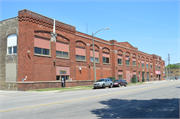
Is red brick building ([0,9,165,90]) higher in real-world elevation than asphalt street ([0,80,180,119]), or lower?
higher

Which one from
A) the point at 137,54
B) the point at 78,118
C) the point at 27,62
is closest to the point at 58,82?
the point at 27,62

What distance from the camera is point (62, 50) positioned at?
3052 cm

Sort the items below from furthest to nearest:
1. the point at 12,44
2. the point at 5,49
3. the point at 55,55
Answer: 1. the point at 55,55
2. the point at 5,49
3. the point at 12,44

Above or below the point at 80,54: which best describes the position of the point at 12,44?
above

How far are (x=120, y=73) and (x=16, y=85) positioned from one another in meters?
32.3

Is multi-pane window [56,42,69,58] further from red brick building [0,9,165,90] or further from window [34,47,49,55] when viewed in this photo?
window [34,47,49,55]

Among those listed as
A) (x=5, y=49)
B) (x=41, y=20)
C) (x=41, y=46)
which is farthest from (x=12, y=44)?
(x=41, y=20)

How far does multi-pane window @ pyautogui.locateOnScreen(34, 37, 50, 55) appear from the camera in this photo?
1014 inches

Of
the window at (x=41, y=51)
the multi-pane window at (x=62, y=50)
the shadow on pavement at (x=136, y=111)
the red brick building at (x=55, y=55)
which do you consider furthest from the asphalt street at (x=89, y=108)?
the multi-pane window at (x=62, y=50)

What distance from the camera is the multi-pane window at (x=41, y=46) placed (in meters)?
25.8

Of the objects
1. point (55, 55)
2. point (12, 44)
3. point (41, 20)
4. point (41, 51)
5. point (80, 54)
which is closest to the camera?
point (12, 44)

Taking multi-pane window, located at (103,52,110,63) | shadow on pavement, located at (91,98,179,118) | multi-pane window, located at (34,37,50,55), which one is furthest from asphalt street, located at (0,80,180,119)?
multi-pane window, located at (103,52,110,63)

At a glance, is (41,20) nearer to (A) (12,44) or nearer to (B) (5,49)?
(A) (12,44)

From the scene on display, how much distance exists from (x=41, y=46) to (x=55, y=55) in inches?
120
